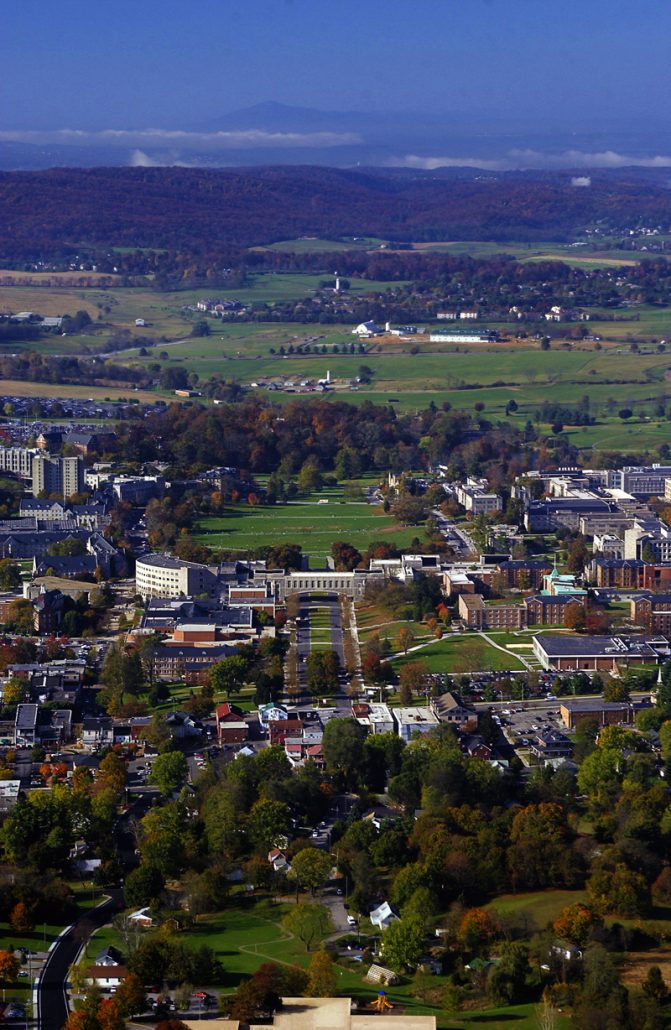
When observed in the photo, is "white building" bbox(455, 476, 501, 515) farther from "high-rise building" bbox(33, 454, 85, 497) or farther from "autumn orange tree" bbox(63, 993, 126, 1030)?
"autumn orange tree" bbox(63, 993, 126, 1030)

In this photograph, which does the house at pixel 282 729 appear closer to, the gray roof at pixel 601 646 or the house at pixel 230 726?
the house at pixel 230 726

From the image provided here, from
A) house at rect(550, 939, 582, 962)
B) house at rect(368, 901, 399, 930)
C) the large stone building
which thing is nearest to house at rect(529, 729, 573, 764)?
house at rect(368, 901, 399, 930)

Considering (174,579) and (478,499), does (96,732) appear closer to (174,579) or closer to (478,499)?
(174,579)

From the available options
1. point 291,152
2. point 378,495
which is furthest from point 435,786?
point 291,152

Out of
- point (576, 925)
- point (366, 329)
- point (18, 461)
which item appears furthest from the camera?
point (366, 329)

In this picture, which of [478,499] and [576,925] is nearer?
[576,925]

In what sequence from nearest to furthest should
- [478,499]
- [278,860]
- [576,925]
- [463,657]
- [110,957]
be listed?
[110,957] → [576,925] → [278,860] → [463,657] → [478,499]

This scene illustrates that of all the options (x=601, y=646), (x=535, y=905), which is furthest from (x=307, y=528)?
(x=535, y=905)
